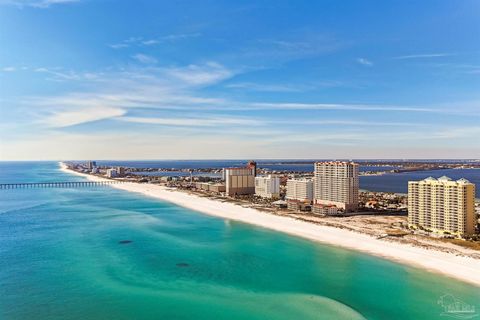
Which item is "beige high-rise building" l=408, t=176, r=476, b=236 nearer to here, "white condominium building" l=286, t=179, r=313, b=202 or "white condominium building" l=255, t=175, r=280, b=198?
"white condominium building" l=286, t=179, r=313, b=202

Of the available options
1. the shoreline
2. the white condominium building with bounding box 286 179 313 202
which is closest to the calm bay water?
the shoreline

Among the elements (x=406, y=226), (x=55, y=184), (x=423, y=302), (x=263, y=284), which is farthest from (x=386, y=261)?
(x=55, y=184)

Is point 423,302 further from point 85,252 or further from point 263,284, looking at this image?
point 85,252

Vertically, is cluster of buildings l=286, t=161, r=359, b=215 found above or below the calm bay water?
above

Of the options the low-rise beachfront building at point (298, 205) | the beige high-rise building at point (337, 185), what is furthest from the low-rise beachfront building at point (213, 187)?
the beige high-rise building at point (337, 185)

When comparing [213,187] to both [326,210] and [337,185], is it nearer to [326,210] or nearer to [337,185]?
[337,185]
